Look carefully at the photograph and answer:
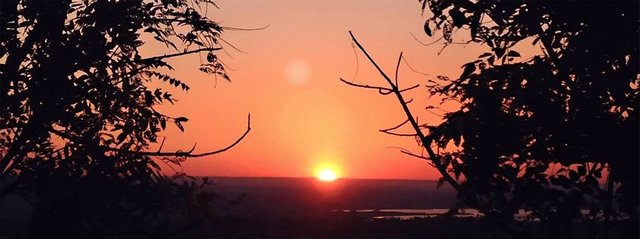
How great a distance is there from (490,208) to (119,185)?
3.12 m

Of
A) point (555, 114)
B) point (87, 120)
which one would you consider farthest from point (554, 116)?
point (87, 120)

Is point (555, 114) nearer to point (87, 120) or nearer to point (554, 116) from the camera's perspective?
point (554, 116)

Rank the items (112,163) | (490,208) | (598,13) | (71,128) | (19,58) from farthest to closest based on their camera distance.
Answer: (71,128)
(19,58)
(112,163)
(598,13)
(490,208)

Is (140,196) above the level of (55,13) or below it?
below

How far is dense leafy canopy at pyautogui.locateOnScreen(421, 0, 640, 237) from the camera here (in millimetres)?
6656

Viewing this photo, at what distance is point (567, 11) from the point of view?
A: 7031 millimetres

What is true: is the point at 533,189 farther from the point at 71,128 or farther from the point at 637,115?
the point at 71,128

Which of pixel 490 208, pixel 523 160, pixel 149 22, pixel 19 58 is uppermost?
pixel 149 22

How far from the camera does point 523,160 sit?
7.13m

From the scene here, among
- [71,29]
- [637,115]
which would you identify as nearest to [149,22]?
[71,29]

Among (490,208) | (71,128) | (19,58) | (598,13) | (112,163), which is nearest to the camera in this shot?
(490,208)

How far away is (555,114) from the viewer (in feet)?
22.4

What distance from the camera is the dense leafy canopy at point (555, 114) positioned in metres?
6.66

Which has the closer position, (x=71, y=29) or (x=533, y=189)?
(x=533, y=189)
